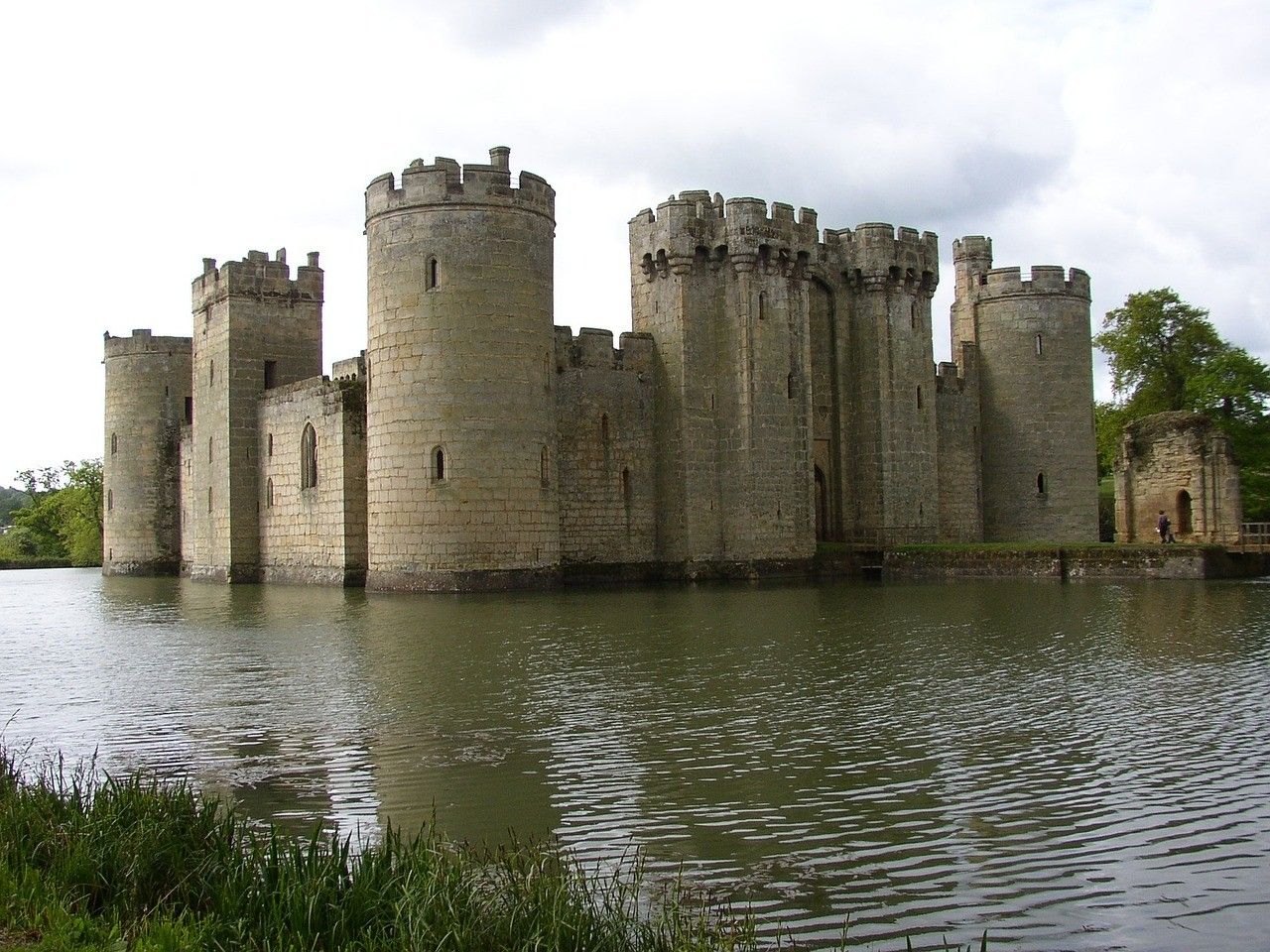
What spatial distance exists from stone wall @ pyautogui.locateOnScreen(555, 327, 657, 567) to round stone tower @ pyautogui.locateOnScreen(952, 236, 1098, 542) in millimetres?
13106

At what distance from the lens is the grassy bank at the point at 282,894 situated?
4812mm

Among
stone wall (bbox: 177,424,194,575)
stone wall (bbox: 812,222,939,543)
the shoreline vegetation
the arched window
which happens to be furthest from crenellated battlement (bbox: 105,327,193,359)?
the shoreline vegetation

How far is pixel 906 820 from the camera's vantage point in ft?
23.2

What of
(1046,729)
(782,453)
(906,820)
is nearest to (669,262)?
(782,453)

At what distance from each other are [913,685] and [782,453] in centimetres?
2007

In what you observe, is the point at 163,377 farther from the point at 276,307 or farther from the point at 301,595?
the point at 301,595

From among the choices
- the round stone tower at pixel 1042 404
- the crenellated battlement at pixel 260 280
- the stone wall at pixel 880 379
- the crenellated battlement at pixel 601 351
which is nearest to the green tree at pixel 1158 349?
the round stone tower at pixel 1042 404

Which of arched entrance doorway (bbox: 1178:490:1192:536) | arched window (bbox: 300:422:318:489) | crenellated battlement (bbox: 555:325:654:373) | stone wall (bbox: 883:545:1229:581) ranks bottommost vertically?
stone wall (bbox: 883:545:1229:581)

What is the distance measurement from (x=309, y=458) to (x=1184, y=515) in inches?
880

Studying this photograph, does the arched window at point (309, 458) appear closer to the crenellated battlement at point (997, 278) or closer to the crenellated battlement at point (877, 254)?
the crenellated battlement at point (877, 254)

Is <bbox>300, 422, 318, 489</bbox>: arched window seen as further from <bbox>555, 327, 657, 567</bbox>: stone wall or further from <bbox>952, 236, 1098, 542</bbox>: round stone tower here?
<bbox>952, 236, 1098, 542</bbox>: round stone tower

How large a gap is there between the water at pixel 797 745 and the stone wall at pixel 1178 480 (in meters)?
12.9

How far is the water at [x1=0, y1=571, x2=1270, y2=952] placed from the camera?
5961 millimetres

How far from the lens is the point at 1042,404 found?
128 feet
